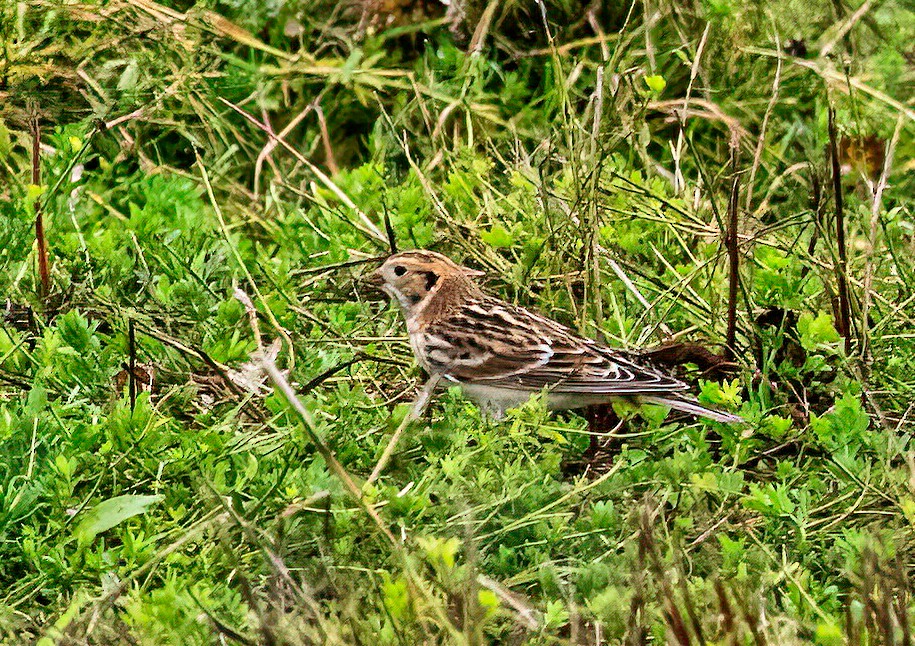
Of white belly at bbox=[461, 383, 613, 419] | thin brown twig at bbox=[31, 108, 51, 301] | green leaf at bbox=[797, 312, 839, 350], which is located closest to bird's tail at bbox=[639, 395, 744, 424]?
white belly at bbox=[461, 383, 613, 419]

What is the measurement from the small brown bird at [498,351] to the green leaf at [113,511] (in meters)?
1.31

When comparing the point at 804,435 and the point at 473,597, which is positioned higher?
the point at 473,597

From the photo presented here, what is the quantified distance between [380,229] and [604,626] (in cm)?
313

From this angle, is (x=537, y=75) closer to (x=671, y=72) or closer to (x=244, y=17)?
(x=671, y=72)

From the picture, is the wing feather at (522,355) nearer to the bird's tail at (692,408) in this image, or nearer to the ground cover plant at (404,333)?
the bird's tail at (692,408)

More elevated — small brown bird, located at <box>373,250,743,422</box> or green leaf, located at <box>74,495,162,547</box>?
small brown bird, located at <box>373,250,743,422</box>

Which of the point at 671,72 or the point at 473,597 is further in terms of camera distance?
the point at 671,72

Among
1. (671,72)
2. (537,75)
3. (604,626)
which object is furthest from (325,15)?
(604,626)

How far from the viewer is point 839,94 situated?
764 cm

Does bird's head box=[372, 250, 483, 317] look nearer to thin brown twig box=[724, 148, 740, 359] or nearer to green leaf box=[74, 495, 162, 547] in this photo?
thin brown twig box=[724, 148, 740, 359]

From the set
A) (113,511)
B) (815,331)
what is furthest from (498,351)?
(113,511)

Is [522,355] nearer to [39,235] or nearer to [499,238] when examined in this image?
[499,238]

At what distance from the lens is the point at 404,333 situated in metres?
5.83

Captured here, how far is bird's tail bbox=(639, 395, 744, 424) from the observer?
15.1 feet
